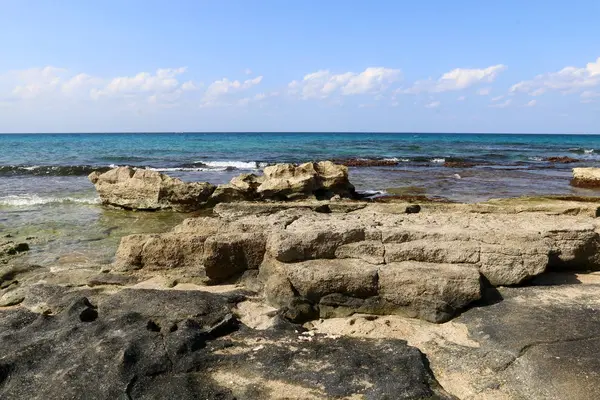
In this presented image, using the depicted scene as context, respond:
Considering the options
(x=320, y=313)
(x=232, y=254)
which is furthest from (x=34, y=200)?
(x=320, y=313)

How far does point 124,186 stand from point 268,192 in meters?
4.10

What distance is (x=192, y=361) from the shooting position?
12.6 ft

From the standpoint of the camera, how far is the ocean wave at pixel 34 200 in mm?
13996

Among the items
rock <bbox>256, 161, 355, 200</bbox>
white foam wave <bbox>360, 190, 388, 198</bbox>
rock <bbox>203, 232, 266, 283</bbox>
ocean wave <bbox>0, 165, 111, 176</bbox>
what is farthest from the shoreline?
ocean wave <bbox>0, 165, 111, 176</bbox>

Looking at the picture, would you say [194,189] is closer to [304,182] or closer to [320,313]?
[304,182]

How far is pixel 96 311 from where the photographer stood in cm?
508

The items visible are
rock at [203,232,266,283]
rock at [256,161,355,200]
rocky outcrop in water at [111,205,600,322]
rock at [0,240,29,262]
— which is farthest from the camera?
rock at [256,161,355,200]

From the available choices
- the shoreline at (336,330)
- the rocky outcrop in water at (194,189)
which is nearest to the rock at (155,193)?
the rocky outcrop in water at (194,189)

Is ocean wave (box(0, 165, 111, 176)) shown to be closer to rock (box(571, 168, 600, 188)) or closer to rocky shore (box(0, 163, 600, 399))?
rocky shore (box(0, 163, 600, 399))

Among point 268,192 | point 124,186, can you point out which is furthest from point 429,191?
point 124,186

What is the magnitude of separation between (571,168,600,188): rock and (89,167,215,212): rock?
1486 cm

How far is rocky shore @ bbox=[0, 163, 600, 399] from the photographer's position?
11.8 ft

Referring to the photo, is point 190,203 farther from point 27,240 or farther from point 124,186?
point 27,240

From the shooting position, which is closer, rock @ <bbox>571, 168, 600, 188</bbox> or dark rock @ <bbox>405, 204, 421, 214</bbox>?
dark rock @ <bbox>405, 204, 421, 214</bbox>
